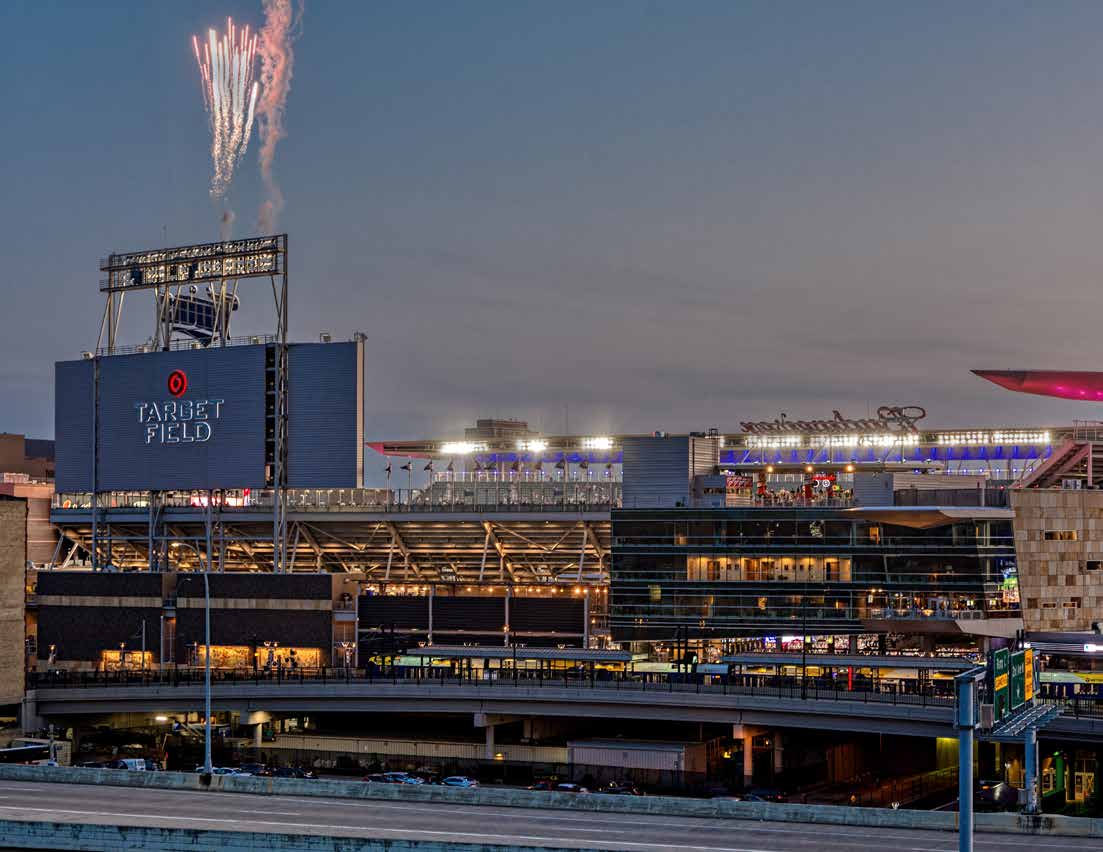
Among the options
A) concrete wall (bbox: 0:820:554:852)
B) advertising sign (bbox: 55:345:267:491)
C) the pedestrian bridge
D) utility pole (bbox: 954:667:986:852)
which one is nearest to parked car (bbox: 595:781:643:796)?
the pedestrian bridge

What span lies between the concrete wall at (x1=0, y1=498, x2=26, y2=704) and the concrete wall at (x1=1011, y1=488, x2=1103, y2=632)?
62302 mm

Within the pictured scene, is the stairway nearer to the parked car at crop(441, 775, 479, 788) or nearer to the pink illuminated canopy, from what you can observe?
the pink illuminated canopy

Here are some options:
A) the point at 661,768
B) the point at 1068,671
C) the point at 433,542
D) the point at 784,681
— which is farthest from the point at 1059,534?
the point at 433,542

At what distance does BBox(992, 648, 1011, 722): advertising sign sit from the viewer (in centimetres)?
4359

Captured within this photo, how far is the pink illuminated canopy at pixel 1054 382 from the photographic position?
11706cm

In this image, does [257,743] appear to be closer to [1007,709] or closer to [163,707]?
[163,707]

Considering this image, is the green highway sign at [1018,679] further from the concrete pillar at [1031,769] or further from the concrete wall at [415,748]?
the concrete wall at [415,748]

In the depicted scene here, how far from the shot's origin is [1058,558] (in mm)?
99000

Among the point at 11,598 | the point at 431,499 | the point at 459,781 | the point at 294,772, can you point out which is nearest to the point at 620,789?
the point at 459,781

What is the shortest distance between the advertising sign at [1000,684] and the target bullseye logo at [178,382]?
80925mm

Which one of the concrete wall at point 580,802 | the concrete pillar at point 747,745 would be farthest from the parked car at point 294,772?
the concrete pillar at point 747,745

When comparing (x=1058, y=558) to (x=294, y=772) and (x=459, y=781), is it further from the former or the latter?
(x=294, y=772)

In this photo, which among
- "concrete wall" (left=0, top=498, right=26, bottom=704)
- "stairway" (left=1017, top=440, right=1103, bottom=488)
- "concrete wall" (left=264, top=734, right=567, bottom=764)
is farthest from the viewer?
"stairway" (left=1017, top=440, right=1103, bottom=488)

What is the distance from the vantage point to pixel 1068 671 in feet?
278
